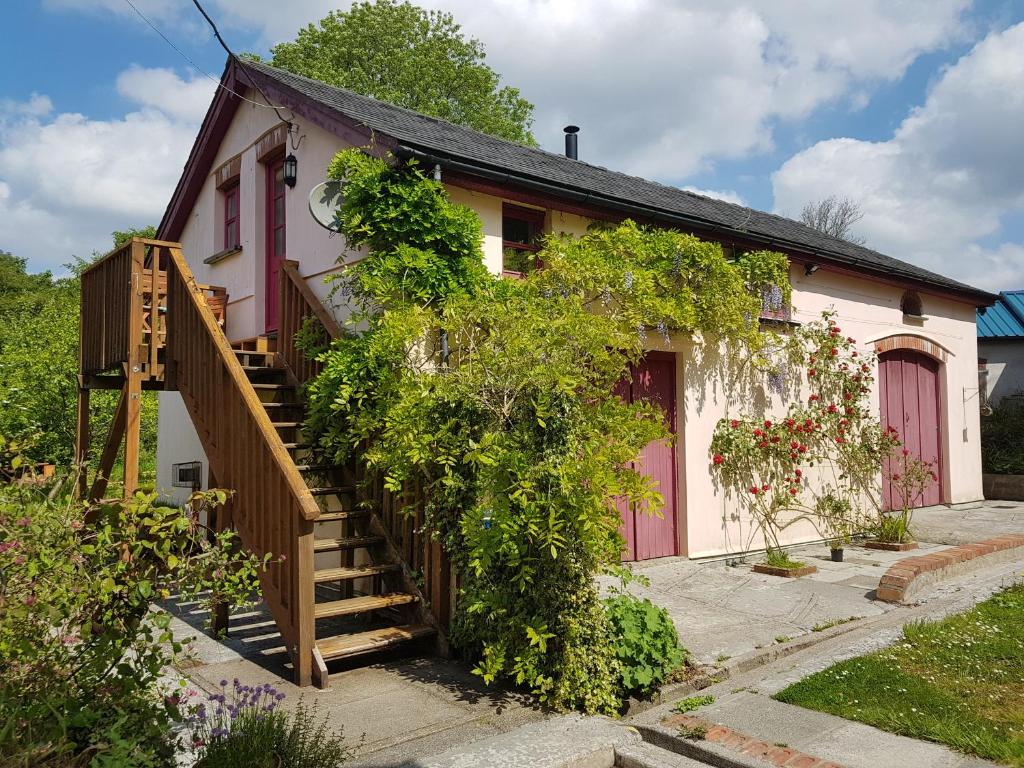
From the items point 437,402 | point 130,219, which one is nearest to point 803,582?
point 437,402

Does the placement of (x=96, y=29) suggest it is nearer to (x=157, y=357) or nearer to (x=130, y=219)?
(x=157, y=357)

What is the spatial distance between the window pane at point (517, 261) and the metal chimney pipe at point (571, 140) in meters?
6.26

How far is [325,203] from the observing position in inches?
267

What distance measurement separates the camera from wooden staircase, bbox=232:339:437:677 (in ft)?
16.5

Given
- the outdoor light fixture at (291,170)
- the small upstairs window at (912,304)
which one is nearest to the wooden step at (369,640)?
the outdoor light fixture at (291,170)

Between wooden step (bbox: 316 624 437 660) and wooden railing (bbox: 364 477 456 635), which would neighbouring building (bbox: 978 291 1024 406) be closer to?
wooden railing (bbox: 364 477 456 635)

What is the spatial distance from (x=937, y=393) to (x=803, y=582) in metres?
7.13

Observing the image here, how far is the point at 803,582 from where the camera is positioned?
23.8ft

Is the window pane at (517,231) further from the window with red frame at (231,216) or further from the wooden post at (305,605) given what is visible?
the window with red frame at (231,216)

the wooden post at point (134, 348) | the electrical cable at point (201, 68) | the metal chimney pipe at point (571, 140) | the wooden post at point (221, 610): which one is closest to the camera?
the wooden post at point (221, 610)

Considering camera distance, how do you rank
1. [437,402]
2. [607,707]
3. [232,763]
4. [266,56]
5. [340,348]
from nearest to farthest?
[232,763], [607,707], [437,402], [340,348], [266,56]

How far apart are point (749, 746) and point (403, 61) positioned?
83.9 feet

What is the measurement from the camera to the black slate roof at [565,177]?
275 inches

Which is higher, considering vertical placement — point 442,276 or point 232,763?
point 442,276
